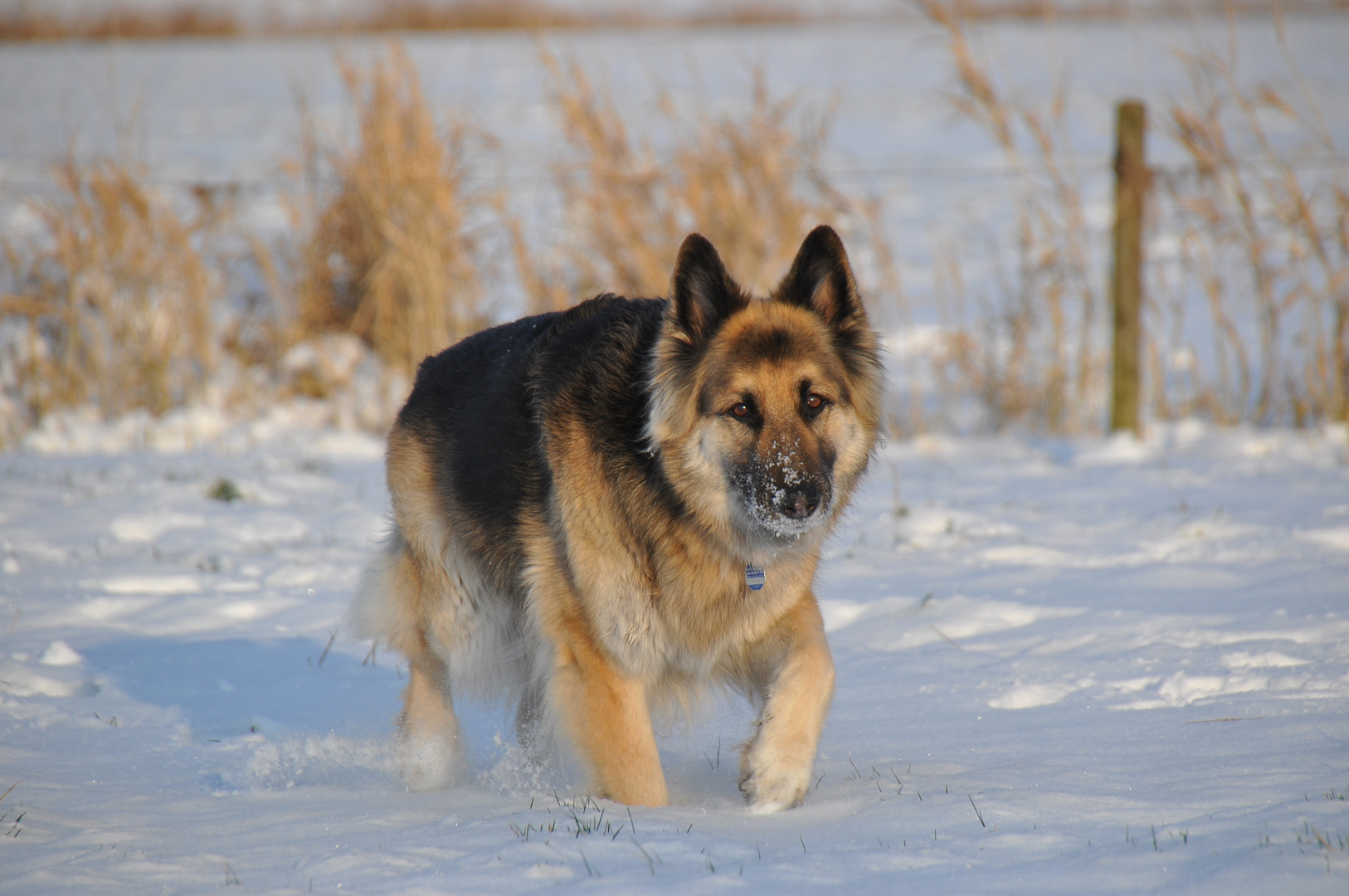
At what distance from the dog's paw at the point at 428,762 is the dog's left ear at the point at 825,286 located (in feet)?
A: 5.95

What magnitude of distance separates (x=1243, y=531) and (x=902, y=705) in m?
2.43

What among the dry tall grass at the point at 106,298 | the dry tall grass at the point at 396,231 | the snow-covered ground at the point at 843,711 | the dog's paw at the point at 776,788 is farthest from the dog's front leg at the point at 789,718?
the dry tall grass at the point at 106,298

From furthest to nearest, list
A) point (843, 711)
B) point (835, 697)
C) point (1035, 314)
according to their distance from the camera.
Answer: point (1035, 314) → point (835, 697) → point (843, 711)

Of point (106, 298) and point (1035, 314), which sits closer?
point (1035, 314)

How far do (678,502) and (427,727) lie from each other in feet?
3.97

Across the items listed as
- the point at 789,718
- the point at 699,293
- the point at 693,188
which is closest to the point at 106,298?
the point at 693,188

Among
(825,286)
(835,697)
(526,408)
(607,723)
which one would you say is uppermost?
(825,286)

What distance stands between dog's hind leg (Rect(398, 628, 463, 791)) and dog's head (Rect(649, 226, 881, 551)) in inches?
47.4

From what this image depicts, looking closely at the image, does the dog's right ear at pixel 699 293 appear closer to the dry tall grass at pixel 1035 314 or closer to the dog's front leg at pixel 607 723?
the dog's front leg at pixel 607 723

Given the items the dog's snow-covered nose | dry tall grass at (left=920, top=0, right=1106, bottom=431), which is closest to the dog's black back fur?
the dog's snow-covered nose

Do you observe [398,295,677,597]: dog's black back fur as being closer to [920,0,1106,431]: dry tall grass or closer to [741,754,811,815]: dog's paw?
[741,754,811,815]: dog's paw

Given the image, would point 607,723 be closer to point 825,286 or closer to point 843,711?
point 843,711

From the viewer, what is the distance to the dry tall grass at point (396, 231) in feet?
24.9

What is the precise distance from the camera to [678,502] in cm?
306
